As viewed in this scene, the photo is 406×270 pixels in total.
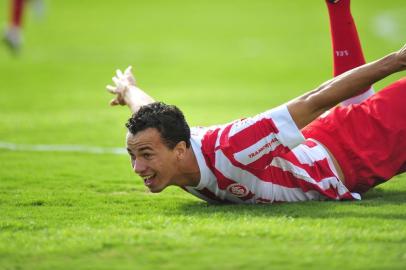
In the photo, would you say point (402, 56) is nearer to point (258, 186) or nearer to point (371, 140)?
point (371, 140)

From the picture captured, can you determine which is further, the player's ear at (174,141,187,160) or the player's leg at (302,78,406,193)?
the player's leg at (302,78,406,193)

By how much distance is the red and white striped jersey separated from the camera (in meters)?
7.43

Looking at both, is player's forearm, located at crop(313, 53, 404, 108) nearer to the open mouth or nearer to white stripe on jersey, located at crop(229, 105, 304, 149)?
white stripe on jersey, located at crop(229, 105, 304, 149)

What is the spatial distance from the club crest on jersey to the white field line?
4.84m

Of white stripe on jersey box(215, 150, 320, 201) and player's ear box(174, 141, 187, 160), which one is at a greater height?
player's ear box(174, 141, 187, 160)

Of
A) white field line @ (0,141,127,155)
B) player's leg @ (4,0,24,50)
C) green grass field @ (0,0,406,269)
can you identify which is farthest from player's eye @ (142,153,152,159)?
player's leg @ (4,0,24,50)

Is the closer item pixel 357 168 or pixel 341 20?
pixel 357 168

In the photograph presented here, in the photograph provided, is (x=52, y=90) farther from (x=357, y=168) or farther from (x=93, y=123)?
(x=357, y=168)

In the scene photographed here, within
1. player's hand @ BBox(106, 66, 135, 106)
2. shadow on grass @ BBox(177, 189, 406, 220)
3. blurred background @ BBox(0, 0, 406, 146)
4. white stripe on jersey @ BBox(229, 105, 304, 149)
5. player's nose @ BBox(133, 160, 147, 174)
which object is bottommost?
shadow on grass @ BBox(177, 189, 406, 220)

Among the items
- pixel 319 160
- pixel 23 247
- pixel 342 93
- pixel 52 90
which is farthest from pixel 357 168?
pixel 52 90

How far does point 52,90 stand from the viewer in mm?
20531

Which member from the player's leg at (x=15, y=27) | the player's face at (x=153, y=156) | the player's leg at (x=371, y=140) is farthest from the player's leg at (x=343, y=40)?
the player's leg at (x=15, y=27)

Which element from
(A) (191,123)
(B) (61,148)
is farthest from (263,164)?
(A) (191,123)

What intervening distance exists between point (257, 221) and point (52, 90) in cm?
1422
